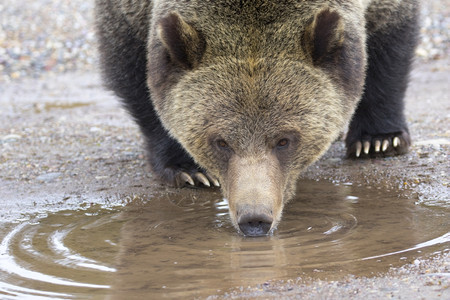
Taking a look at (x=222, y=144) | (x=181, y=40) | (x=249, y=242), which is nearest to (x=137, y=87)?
(x=181, y=40)

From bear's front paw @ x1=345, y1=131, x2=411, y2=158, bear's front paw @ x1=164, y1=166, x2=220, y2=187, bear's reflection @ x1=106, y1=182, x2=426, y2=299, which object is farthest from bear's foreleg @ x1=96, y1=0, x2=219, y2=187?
bear's front paw @ x1=345, y1=131, x2=411, y2=158

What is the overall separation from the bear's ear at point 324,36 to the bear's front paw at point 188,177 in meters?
1.80

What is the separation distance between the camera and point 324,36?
4957 millimetres

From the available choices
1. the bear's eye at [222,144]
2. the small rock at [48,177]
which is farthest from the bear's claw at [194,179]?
the bear's eye at [222,144]

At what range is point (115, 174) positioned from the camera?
23.0 ft

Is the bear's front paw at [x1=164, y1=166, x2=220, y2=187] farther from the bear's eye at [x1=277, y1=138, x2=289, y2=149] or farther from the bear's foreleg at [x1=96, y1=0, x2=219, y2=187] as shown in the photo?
the bear's eye at [x1=277, y1=138, x2=289, y2=149]

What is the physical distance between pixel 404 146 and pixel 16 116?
6045 millimetres

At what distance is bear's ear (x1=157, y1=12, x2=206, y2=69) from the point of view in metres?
5.00

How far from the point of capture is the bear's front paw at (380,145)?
7.11m

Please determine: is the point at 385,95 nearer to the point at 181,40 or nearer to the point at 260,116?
the point at 260,116

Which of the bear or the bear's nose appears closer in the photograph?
the bear's nose

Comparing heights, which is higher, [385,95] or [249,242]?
[385,95]

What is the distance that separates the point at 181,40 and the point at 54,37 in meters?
11.9

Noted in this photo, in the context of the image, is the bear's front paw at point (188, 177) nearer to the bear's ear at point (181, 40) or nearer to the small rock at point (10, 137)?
the bear's ear at point (181, 40)
